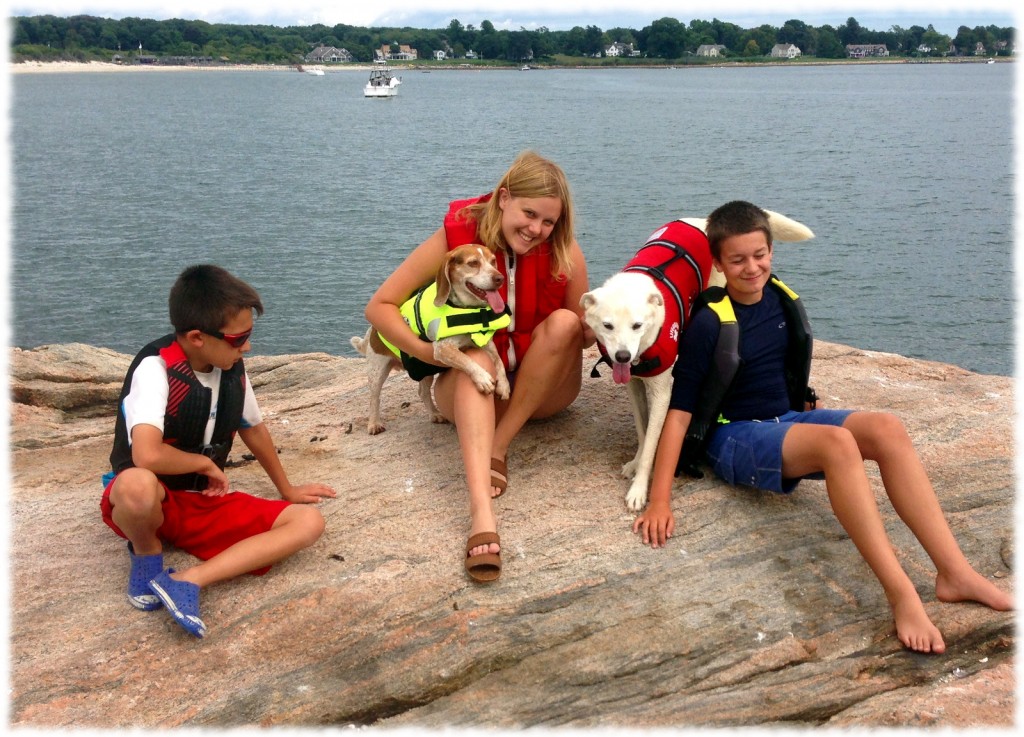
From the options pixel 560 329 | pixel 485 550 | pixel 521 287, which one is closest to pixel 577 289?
pixel 521 287

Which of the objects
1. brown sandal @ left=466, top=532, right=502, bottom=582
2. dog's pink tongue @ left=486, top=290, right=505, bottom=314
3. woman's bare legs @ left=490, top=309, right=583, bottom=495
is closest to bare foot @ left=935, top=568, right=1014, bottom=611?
brown sandal @ left=466, top=532, right=502, bottom=582

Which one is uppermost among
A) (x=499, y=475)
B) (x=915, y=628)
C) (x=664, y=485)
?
(x=664, y=485)

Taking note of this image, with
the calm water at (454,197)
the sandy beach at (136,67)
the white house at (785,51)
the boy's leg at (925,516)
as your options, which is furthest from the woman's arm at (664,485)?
the white house at (785,51)

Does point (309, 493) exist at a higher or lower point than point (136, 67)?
higher

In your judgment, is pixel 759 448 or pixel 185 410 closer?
pixel 185 410

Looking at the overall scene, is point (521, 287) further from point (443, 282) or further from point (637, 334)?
point (637, 334)

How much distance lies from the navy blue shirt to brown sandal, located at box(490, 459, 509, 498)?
961 mm

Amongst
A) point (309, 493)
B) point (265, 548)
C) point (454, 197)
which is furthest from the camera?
point (454, 197)

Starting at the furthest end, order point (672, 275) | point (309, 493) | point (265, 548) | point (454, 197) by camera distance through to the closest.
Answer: point (454, 197)
point (672, 275)
point (309, 493)
point (265, 548)

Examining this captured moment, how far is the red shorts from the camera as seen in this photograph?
416 centimetres

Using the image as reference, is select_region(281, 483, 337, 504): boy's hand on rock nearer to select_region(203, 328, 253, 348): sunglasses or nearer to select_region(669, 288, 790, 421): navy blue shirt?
select_region(203, 328, 253, 348): sunglasses

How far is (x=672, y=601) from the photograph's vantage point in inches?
159

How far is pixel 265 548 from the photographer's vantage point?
4070mm

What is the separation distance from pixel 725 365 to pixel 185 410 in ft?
8.55
